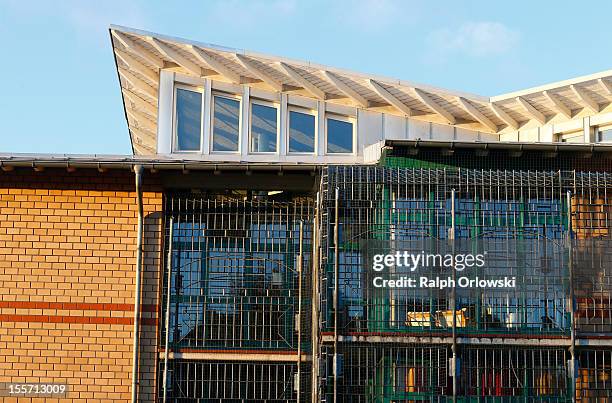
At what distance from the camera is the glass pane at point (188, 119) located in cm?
3453

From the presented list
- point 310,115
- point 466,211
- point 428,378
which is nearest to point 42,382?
point 428,378

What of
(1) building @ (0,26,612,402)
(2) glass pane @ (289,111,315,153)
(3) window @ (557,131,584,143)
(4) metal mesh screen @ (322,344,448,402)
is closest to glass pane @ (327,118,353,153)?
(2) glass pane @ (289,111,315,153)

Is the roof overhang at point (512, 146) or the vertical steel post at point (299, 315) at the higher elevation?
the roof overhang at point (512, 146)

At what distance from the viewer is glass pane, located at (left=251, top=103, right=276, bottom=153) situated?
3488 centimetres

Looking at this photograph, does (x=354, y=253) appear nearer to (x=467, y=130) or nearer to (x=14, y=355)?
A: (x=14, y=355)

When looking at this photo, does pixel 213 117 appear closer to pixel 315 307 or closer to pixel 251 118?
pixel 251 118

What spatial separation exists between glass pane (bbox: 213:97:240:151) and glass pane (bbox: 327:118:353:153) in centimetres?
322

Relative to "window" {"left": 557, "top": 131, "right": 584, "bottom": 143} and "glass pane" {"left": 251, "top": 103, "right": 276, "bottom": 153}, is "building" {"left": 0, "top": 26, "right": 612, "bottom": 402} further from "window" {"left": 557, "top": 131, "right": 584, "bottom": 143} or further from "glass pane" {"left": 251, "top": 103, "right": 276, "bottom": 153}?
"window" {"left": 557, "top": 131, "right": 584, "bottom": 143}

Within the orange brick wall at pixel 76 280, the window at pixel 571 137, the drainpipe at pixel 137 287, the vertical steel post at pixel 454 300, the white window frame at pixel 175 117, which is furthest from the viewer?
the window at pixel 571 137

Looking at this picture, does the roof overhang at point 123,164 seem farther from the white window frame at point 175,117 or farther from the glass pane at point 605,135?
the glass pane at point 605,135

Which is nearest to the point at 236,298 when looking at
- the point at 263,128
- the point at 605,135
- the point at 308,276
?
the point at 308,276

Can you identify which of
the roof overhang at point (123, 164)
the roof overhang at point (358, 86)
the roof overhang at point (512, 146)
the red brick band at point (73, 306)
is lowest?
the red brick band at point (73, 306)

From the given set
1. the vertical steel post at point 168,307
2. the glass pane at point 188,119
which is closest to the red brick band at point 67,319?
the vertical steel post at point 168,307

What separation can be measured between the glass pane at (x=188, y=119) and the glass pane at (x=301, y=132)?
3227 millimetres
